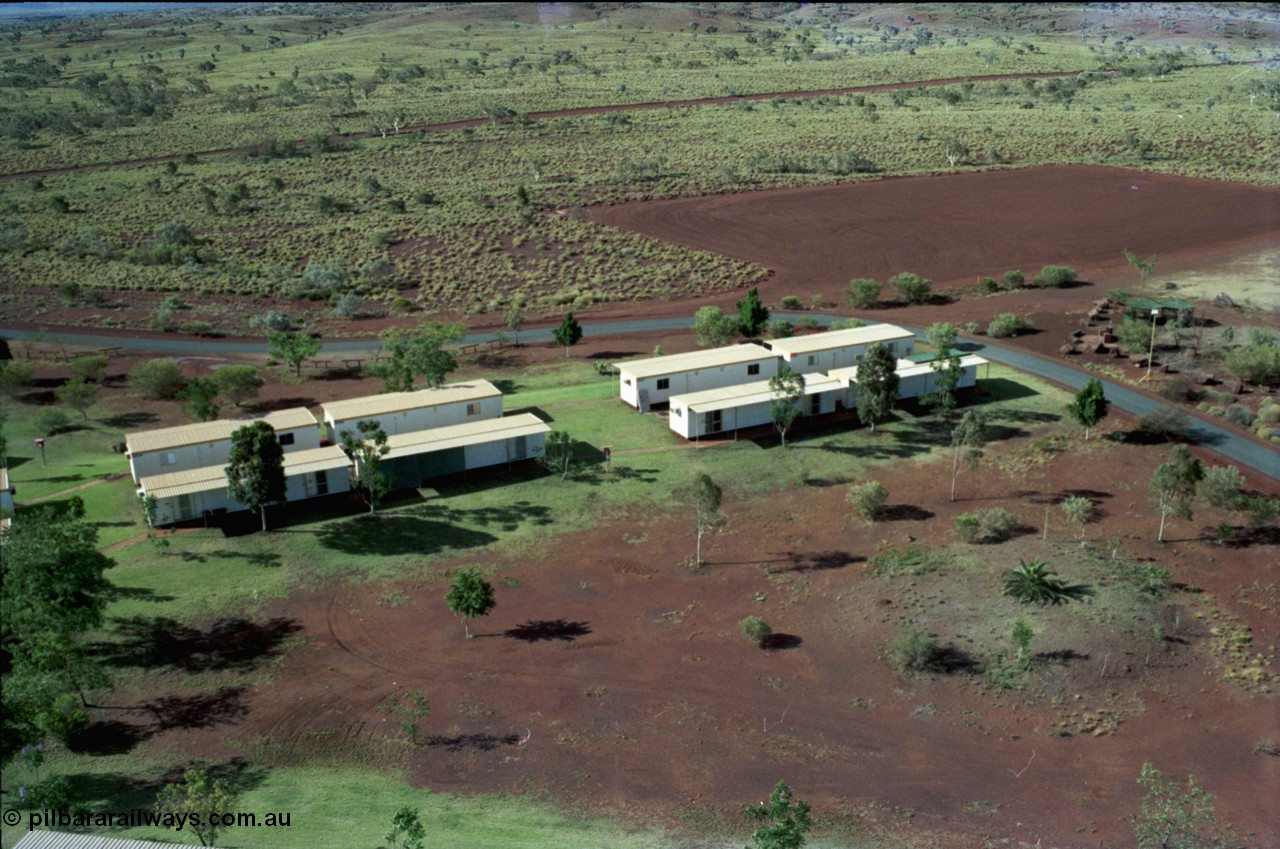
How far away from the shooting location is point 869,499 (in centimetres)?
3909

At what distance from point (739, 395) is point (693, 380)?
3.29 meters

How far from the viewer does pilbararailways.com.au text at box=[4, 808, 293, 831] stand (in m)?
22.7

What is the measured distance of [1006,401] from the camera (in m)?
51.0

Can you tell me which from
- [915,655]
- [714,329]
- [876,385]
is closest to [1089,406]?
[876,385]

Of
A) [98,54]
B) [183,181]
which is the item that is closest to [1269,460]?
[183,181]

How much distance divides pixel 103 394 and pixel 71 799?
→ 3386 cm

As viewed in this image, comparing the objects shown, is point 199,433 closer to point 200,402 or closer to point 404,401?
point 200,402

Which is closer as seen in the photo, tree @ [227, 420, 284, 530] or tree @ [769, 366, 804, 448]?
tree @ [227, 420, 284, 530]

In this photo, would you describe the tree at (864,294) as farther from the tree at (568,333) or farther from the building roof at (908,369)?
the tree at (568,333)

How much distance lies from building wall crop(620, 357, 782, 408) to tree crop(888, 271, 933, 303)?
1949cm

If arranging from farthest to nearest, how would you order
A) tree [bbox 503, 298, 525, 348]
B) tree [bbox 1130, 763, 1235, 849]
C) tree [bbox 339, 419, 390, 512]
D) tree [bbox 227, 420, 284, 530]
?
tree [bbox 503, 298, 525, 348] → tree [bbox 339, 419, 390, 512] → tree [bbox 227, 420, 284, 530] → tree [bbox 1130, 763, 1235, 849]

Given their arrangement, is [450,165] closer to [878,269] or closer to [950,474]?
[878,269]

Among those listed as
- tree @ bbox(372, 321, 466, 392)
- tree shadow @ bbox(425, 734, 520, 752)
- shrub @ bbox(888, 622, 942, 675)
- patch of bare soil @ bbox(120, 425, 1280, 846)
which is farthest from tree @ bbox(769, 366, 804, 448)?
tree shadow @ bbox(425, 734, 520, 752)

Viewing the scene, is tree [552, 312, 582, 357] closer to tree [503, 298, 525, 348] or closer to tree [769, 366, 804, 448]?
tree [503, 298, 525, 348]
